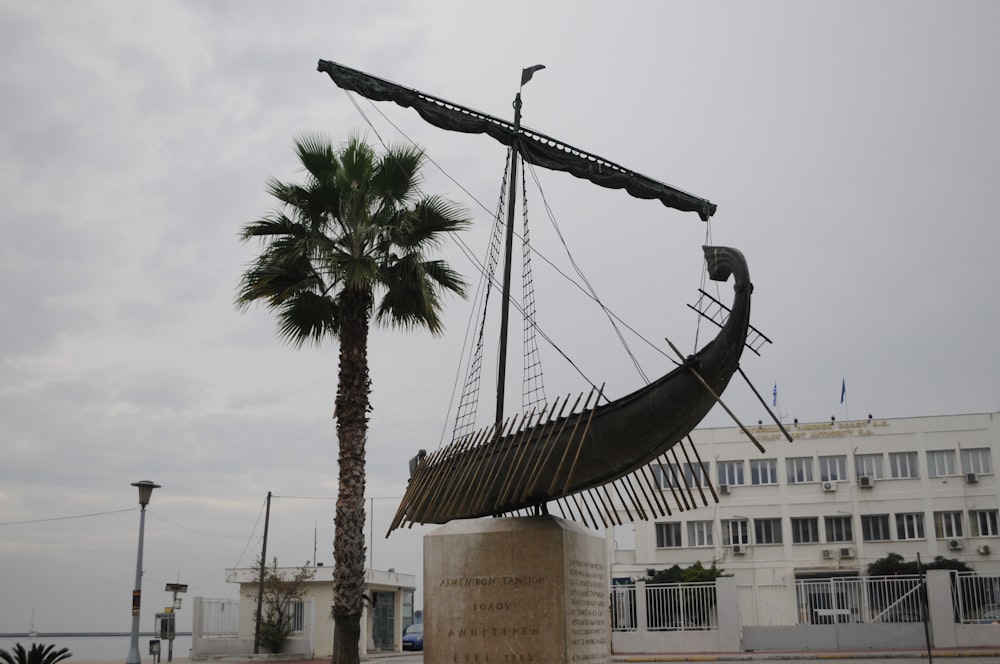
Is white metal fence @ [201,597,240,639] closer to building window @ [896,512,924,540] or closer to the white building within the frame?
the white building

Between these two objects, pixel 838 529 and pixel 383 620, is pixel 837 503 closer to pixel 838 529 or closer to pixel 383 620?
pixel 838 529

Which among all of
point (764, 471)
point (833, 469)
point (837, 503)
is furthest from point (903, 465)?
point (764, 471)

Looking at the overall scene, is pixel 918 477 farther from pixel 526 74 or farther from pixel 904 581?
pixel 526 74

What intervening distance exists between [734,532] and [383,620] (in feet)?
57.0

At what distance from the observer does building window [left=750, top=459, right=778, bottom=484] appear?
46562 mm

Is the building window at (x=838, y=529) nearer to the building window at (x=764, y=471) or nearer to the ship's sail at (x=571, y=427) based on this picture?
the building window at (x=764, y=471)

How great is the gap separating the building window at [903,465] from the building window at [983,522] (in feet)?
10.0

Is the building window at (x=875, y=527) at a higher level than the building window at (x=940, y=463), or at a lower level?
lower

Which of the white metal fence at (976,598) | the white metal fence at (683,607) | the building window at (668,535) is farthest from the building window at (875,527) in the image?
the white metal fence at (683,607)

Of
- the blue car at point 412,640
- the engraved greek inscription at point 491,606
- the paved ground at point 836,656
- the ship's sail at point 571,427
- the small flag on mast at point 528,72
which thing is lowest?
the blue car at point 412,640

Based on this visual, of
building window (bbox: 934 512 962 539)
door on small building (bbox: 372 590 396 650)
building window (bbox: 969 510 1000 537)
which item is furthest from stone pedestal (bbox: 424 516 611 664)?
building window (bbox: 969 510 1000 537)

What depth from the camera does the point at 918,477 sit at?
4481 cm

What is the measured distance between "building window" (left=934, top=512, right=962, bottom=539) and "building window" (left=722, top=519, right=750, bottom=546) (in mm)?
8562

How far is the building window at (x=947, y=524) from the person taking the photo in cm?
4403
